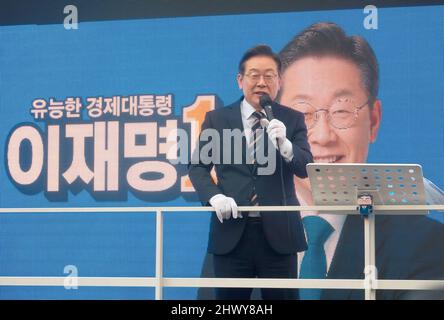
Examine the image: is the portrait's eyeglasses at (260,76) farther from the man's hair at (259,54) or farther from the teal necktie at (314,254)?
the teal necktie at (314,254)

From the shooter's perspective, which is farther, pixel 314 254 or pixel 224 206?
pixel 314 254

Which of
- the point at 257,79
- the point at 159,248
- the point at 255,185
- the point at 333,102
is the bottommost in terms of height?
the point at 159,248

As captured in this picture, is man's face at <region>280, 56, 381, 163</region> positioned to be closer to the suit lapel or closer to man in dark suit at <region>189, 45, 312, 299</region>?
man in dark suit at <region>189, 45, 312, 299</region>

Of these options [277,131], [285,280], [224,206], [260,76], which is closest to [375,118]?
[277,131]

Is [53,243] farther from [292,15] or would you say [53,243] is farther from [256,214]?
[292,15]

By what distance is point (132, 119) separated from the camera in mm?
5340

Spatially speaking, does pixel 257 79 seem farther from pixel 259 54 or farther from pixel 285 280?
pixel 285 280

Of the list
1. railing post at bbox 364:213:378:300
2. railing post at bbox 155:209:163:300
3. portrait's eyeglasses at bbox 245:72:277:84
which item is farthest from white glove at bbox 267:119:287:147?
railing post at bbox 364:213:378:300

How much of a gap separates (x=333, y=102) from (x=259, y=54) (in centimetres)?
51

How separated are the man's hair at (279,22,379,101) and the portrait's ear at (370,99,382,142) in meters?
0.04

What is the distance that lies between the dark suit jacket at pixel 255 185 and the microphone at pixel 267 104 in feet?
0.17

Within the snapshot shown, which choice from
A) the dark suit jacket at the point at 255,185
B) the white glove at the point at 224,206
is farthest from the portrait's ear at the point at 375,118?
the white glove at the point at 224,206

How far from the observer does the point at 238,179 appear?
5117 millimetres

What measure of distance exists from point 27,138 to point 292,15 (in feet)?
5.76
